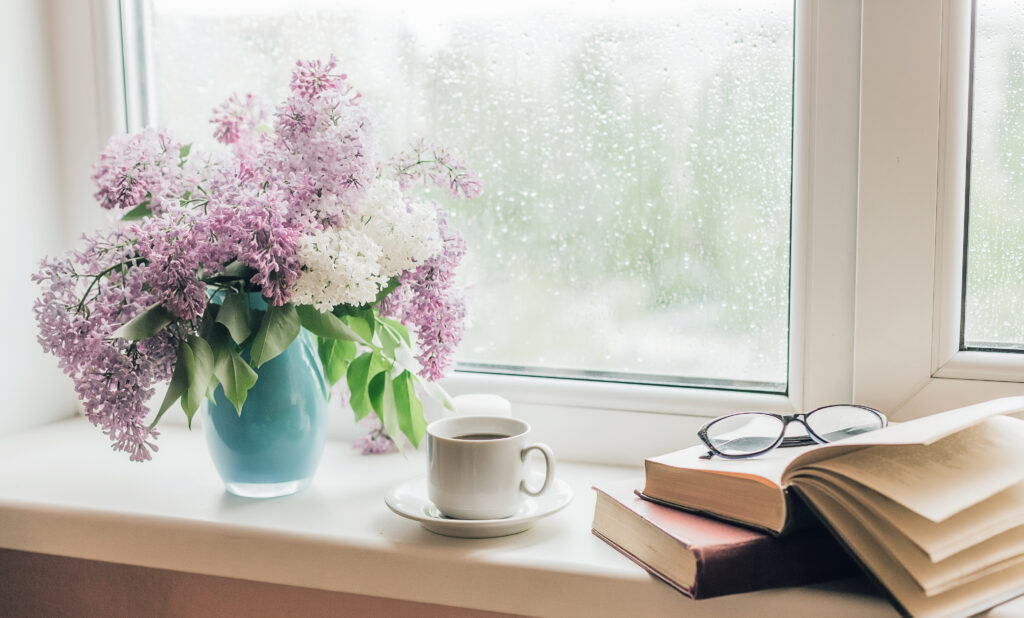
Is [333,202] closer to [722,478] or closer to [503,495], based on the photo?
[503,495]

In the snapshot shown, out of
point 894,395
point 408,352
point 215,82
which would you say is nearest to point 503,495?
point 408,352

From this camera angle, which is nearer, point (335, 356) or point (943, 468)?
point (943, 468)

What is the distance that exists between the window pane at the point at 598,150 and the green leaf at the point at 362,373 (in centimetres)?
23

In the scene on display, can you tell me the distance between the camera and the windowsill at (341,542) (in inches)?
26.7

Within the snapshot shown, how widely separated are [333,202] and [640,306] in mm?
424

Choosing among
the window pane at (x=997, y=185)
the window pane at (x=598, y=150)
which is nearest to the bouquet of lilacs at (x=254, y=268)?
the window pane at (x=598, y=150)

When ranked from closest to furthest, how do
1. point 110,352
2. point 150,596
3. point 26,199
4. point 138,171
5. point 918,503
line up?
1. point 918,503
2. point 110,352
3. point 138,171
4. point 150,596
5. point 26,199

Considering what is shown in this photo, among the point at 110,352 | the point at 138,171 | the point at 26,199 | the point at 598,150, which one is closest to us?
the point at 110,352

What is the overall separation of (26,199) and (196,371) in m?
0.60

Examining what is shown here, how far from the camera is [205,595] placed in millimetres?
873

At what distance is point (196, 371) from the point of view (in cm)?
68

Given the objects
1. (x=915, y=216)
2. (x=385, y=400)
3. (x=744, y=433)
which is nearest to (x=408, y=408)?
(x=385, y=400)

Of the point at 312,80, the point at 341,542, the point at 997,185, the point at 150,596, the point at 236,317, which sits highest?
the point at 312,80

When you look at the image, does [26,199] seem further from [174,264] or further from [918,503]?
[918,503]
